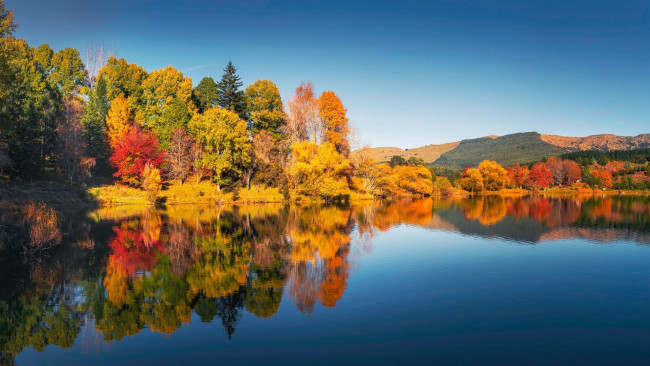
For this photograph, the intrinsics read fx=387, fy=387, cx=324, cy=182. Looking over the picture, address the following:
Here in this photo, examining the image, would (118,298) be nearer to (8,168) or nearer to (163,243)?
(163,243)

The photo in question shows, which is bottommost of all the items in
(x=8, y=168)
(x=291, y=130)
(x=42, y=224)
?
(x=42, y=224)

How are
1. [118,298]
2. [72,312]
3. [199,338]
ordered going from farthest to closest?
[118,298]
[72,312]
[199,338]

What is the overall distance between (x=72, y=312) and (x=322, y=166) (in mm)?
43261

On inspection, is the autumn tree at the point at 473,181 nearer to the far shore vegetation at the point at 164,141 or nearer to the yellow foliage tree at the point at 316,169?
the far shore vegetation at the point at 164,141

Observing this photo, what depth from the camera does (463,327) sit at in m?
12.1

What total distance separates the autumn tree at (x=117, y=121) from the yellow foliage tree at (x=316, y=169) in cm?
2434

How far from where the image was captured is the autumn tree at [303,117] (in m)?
61.7

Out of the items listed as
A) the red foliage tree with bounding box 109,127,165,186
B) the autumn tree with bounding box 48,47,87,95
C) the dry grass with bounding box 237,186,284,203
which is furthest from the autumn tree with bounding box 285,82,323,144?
the autumn tree with bounding box 48,47,87,95

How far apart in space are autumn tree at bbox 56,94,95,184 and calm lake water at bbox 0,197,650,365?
86.6ft

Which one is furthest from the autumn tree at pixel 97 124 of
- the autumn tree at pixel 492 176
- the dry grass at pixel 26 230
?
the autumn tree at pixel 492 176

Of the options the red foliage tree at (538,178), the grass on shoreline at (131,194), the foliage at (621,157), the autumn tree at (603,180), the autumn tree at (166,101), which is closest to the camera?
the grass on shoreline at (131,194)

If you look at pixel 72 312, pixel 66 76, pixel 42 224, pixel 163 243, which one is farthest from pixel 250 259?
pixel 66 76

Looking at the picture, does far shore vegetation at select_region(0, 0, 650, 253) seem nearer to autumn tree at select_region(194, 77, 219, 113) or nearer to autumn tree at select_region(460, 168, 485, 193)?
autumn tree at select_region(194, 77, 219, 113)

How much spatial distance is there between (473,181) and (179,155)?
224 ft
